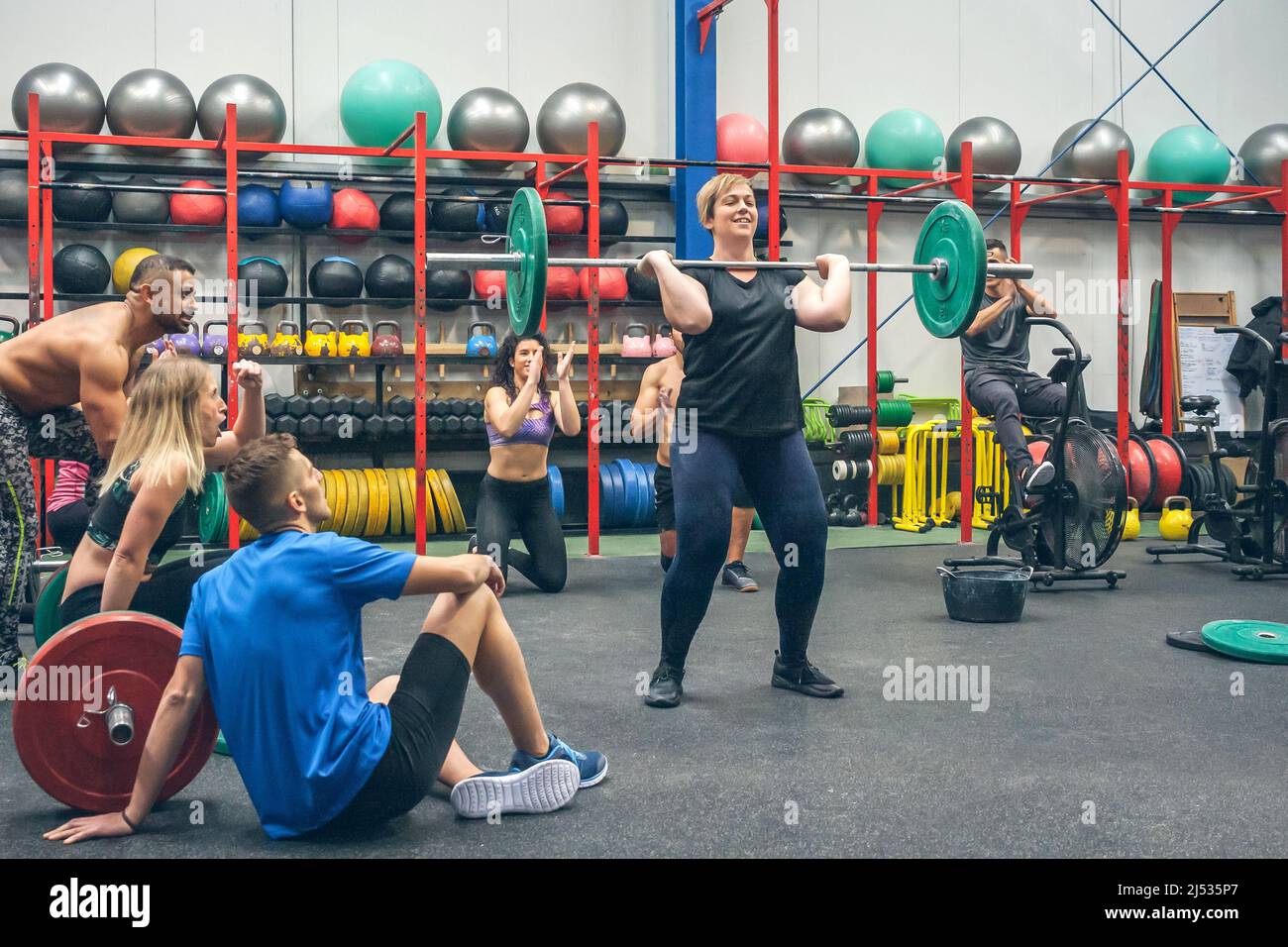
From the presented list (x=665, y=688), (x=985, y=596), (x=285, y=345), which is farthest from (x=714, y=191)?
(x=285, y=345)

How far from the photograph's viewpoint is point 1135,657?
3.92 meters

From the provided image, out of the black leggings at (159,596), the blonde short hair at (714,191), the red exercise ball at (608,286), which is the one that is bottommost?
the black leggings at (159,596)

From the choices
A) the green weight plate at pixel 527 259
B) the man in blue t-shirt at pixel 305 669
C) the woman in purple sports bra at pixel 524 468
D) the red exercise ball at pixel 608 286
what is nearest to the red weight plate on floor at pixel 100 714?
the man in blue t-shirt at pixel 305 669

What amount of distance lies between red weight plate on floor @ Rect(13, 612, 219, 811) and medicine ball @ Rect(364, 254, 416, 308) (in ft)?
17.1

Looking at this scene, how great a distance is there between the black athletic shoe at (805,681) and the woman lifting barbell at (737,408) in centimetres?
28

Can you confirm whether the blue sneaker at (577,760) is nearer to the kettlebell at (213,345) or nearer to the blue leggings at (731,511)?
the blue leggings at (731,511)

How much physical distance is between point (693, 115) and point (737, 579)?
3563 mm

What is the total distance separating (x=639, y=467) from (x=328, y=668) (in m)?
5.55

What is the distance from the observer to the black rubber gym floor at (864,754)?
2.23 meters

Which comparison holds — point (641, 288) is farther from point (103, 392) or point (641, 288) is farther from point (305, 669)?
point (305, 669)

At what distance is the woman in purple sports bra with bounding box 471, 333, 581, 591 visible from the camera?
5102 millimetres

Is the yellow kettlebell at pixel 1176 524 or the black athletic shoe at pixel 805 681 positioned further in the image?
the yellow kettlebell at pixel 1176 524

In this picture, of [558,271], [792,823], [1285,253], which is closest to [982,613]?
[792,823]

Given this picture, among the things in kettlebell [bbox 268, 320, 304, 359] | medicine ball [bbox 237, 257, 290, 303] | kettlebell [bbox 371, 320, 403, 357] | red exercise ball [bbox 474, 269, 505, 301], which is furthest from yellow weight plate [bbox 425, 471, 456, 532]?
medicine ball [bbox 237, 257, 290, 303]
